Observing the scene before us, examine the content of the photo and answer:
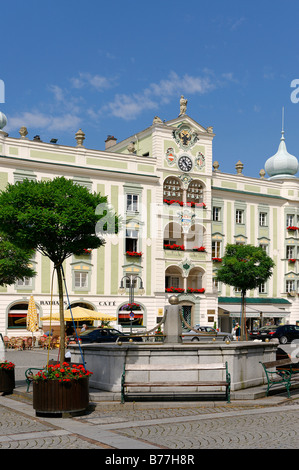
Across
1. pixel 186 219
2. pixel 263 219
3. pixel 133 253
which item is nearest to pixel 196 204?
pixel 186 219

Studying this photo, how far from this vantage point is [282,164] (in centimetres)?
5928

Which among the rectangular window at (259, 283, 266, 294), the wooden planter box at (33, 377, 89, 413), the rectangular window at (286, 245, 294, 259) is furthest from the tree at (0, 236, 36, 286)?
the rectangular window at (286, 245, 294, 259)

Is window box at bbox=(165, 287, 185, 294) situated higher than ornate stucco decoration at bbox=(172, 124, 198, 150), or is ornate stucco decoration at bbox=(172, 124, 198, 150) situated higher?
ornate stucco decoration at bbox=(172, 124, 198, 150)

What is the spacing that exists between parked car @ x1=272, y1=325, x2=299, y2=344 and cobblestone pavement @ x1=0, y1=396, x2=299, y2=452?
29331mm

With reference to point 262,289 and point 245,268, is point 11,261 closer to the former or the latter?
point 245,268

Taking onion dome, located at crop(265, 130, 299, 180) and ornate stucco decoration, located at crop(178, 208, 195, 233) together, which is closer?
ornate stucco decoration, located at crop(178, 208, 195, 233)

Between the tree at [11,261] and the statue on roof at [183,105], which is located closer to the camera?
the tree at [11,261]

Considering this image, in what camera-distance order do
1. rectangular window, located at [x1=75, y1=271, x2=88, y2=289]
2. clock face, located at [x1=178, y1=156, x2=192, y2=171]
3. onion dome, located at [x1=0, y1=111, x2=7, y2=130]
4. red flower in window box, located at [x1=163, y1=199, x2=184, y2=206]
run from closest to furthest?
onion dome, located at [x1=0, y1=111, x2=7, y2=130], rectangular window, located at [x1=75, y1=271, x2=88, y2=289], red flower in window box, located at [x1=163, y1=199, x2=184, y2=206], clock face, located at [x1=178, y1=156, x2=192, y2=171]

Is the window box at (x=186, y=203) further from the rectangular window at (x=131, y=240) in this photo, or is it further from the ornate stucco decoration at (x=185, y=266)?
the ornate stucco decoration at (x=185, y=266)

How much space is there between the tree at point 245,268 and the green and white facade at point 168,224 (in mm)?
4655

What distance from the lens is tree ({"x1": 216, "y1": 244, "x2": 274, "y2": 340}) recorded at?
150ft

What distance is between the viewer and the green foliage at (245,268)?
45.7m

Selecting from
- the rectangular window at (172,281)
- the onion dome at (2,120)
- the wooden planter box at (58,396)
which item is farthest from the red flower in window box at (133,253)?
the wooden planter box at (58,396)

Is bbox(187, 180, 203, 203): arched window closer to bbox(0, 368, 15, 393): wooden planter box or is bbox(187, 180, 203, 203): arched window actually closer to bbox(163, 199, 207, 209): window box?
bbox(163, 199, 207, 209): window box
